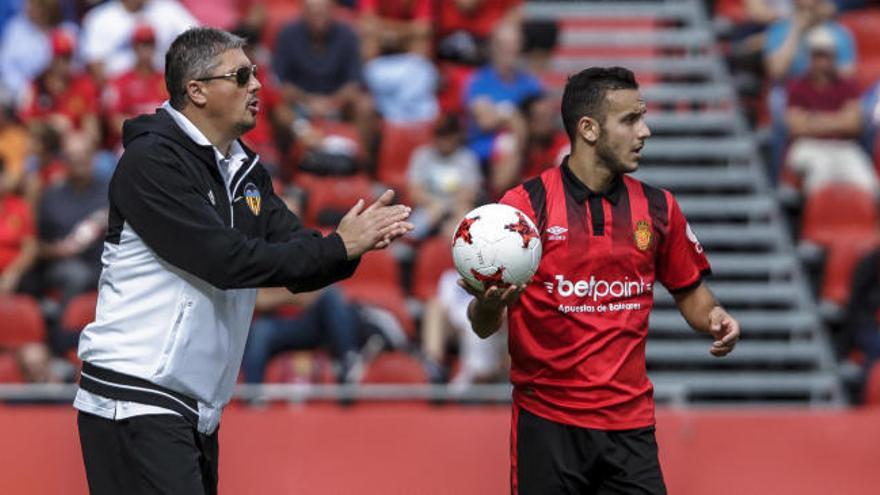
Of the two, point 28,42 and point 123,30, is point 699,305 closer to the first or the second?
point 123,30

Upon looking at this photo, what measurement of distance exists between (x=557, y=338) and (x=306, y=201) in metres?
6.00

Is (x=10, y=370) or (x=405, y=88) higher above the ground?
(x=405, y=88)

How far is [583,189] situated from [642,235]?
288 mm

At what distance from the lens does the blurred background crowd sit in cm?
1108

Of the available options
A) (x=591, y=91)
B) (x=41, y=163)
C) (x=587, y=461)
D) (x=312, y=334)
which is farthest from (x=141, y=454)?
(x=41, y=163)

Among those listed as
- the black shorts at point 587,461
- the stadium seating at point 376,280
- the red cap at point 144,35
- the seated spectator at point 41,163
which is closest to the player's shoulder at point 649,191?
the black shorts at point 587,461

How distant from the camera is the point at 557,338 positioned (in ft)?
20.1

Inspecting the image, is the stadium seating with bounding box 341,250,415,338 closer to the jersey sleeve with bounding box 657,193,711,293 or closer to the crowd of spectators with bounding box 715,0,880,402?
the crowd of spectators with bounding box 715,0,880,402

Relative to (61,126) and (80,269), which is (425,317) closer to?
(80,269)

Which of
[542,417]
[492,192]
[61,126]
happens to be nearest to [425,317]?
[492,192]

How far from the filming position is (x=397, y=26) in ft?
45.1

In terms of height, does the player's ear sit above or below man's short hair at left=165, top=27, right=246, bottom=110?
below

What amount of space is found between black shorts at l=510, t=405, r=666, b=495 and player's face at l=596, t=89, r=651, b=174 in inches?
40.3

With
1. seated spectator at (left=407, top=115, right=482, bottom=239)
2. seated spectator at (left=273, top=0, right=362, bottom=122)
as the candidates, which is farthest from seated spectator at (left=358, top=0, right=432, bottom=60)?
seated spectator at (left=407, top=115, right=482, bottom=239)
